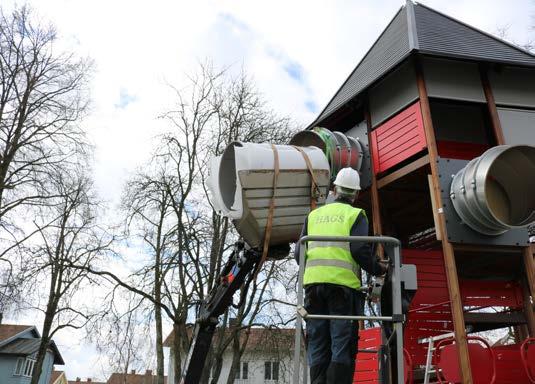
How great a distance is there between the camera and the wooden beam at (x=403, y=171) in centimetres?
847

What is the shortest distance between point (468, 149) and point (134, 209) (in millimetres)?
10849

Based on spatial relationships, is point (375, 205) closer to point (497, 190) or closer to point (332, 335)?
point (497, 190)

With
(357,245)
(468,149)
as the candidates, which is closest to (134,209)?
(468,149)

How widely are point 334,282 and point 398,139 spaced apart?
596 centimetres

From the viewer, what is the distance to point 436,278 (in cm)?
1013

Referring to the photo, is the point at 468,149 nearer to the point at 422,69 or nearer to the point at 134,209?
the point at 422,69

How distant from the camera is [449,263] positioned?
7387 mm

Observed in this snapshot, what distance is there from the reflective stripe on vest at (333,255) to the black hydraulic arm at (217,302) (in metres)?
1.86

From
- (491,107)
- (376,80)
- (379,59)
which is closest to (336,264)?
(376,80)

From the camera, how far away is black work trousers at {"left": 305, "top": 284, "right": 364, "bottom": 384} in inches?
139

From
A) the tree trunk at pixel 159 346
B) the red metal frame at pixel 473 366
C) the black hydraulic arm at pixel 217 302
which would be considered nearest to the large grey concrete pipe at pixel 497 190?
the red metal frame at pixel 473 366

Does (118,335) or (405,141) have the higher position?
(405,141)

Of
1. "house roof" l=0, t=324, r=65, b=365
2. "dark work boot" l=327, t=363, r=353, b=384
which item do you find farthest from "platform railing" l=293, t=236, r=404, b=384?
"house roof" l=0, t=324, r=65, b=365

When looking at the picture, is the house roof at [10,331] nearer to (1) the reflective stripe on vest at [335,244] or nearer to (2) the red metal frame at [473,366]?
(2) the red metal frame at [473,366]
